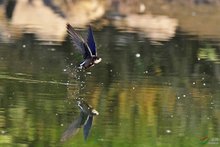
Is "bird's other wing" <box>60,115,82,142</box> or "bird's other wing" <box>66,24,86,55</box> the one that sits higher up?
"bird's other wing" <box>66,24,86,55</box>

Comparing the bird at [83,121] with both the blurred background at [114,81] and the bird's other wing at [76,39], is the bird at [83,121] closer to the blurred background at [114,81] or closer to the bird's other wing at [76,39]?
the blurred background at [114,81]

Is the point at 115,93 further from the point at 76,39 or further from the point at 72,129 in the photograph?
the point at 72,129

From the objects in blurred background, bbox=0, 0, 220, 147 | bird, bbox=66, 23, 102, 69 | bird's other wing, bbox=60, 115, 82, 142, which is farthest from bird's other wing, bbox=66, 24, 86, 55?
bird's other wing, bbox=60, 115, 82, 142

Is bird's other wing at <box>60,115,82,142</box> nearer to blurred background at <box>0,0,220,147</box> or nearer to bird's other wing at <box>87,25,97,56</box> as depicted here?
blurred background at <box>0,0,220,147</box>

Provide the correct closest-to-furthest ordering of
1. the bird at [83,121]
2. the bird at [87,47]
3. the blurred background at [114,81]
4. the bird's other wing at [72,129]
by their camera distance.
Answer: the bird's other wing at [72,129], the bird at [83,121], the blurred background at [114,81], the bird at [87,47]

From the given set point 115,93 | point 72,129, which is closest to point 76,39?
point 115,93

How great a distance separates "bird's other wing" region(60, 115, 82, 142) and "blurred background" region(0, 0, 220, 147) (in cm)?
5

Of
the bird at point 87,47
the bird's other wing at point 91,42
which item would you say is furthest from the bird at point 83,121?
the bird's other wing at point 91,42

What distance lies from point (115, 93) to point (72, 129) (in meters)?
1.69

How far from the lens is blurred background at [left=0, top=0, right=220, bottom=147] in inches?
269

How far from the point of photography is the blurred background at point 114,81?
683 centimetres

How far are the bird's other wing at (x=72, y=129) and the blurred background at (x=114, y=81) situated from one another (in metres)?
0.05

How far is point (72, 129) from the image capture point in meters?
6.86

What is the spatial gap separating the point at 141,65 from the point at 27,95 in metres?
3.03
